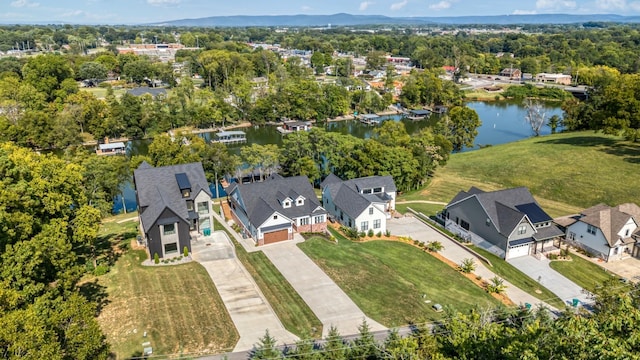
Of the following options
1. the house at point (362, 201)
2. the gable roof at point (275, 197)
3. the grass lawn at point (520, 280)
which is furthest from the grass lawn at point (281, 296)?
the grass lawn at point (520, 280)

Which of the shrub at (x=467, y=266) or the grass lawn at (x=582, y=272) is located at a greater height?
the shrub at (x=467, y=266)

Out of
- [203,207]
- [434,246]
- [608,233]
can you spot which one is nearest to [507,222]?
[434,246]

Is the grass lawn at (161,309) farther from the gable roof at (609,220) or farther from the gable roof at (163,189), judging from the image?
the gable roof at (609,220)

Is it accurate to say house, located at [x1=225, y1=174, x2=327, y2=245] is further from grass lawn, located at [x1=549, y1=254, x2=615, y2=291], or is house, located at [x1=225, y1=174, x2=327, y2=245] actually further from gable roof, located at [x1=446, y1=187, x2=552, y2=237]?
grass lawn, located at [x1=549, y1=254, x2=615, y2=291]

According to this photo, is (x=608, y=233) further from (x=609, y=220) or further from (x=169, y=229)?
(x=169, y=229)

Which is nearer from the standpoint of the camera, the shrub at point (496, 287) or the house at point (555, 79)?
the shrub at point (496, 287)

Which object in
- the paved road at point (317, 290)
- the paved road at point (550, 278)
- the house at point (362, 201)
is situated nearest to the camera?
the paved road at point (317, 290)

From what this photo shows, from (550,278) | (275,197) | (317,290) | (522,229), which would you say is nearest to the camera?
(317,290)

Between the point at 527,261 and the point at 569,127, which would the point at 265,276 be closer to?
the point at 527,261
